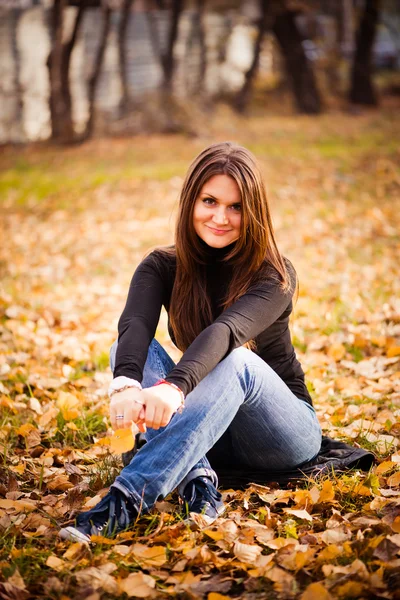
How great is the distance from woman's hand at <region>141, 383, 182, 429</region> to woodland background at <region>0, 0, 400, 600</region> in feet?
0.52

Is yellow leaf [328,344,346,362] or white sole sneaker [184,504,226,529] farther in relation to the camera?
yellow leaf [328,344,346,362]

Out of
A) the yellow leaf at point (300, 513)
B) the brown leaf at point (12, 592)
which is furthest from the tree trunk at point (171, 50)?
the brown leaf at point (12, 592)

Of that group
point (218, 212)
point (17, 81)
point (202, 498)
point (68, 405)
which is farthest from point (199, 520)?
point (17, 81)

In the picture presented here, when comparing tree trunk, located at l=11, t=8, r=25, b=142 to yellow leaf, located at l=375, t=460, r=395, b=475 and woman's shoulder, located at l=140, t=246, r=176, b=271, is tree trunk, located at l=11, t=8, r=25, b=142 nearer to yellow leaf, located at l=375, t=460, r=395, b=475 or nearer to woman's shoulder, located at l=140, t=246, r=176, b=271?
woman's shoulder, located at l=140, t=246, r=176, b=271

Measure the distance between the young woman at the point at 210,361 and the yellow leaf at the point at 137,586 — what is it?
0.82 feet

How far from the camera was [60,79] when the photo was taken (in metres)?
12.8

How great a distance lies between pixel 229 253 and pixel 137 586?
4.35 feet

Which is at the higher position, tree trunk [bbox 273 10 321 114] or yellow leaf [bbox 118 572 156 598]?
tree trunk [bbox 273 10 321 114]

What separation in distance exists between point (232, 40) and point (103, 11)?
5.00 metres

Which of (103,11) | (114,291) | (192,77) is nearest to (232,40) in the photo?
(192,77)

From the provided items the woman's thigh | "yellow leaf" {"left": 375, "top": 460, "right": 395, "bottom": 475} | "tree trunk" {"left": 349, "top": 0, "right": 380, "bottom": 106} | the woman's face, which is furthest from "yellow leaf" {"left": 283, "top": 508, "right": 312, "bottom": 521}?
"tree trunk" {"left": 349, "top": 0, "right": 380, "bottom": 106}

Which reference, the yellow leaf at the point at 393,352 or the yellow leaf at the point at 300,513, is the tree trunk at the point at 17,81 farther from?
the yellow leaf at the point at 300,513

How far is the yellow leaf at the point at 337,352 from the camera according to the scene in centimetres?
427

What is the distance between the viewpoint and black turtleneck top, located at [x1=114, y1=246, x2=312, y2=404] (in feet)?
7.89
